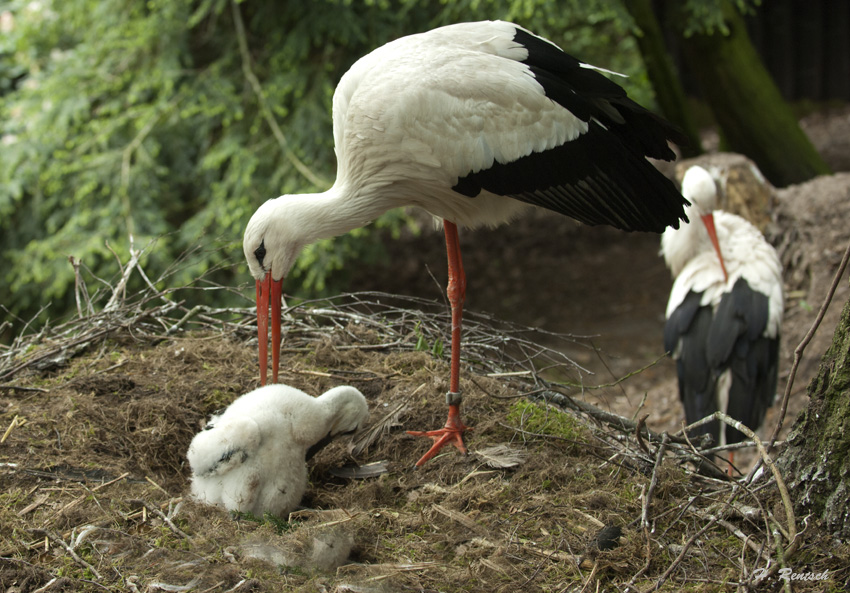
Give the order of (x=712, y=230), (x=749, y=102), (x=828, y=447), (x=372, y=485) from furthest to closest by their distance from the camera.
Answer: (x=749, y=102)
(x=712, y=230)
(x=372, y=485)
(x=828, y=447)

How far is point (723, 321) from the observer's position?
4.43m

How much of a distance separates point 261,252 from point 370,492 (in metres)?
0.97

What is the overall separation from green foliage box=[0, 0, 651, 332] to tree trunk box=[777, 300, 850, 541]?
139 inches

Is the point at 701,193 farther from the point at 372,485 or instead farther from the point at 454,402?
the point at 372,485

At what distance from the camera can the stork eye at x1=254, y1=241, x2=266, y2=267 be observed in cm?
290

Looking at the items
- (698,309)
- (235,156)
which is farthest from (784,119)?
(235,156)

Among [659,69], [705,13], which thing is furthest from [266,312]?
[659,69]

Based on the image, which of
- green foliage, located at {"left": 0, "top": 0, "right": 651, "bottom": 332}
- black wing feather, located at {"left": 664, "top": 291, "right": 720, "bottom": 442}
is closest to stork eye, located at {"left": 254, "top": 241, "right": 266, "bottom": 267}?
green foliage, located at {"left": 0, "top": 0, "right": 651, "bottom": 332}

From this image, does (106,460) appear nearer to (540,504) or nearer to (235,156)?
(540,504)

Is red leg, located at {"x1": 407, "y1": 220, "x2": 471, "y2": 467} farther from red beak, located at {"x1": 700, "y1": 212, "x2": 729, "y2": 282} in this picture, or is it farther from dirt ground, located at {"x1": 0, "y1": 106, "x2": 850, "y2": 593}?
red beak, located at {"x1": 700, "y1": 212, "x2": 729, "y2": 282}

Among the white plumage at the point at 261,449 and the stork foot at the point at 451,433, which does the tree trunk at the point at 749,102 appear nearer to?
the stork foot at the point at 451,433

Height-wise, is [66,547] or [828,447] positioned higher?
[828,447]

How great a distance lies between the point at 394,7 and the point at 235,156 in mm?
1722

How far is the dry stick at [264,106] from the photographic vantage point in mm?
5395
